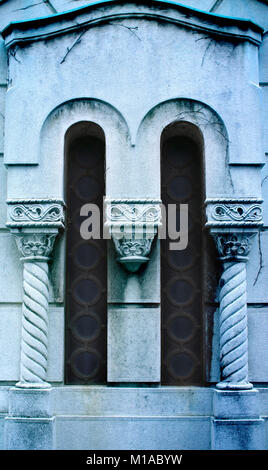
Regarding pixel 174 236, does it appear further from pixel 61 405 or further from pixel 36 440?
pixel 36 440

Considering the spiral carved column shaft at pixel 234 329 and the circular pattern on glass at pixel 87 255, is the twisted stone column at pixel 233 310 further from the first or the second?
the circular pattern on glass at pixel 87 255

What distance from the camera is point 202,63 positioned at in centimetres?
786

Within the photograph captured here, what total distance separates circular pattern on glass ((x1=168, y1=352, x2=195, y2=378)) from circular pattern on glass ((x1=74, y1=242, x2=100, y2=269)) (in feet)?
5.33

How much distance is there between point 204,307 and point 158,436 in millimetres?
1713

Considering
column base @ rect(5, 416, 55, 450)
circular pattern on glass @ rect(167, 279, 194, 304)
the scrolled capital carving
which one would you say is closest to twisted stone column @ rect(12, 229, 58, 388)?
column base @ rect(5, 416, 55, 450)

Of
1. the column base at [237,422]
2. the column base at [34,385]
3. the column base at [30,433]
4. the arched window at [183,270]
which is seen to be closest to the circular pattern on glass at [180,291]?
the arched window at [183,270]

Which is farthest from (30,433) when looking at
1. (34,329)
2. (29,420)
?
(34,329)

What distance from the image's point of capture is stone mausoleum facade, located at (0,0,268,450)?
7457mm

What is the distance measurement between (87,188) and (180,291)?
6.23 feet

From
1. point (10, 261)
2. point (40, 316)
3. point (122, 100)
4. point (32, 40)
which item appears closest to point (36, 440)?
point (40, 316)

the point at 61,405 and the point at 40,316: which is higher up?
the point at 40,316

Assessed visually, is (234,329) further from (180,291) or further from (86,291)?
(86,291)

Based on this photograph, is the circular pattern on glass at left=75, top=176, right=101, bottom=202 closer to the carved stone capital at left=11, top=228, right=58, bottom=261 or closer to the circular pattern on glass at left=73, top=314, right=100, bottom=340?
the carved stone capital at left=11, top=228, right=58, bottom=261

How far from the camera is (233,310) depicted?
7.46 meters
